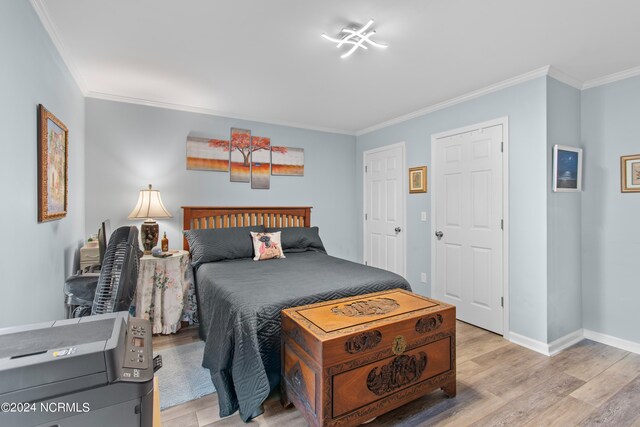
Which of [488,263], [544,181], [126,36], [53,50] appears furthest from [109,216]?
[544,181]

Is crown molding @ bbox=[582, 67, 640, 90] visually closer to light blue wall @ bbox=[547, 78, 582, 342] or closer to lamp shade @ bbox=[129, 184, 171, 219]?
light blue wall @ bbox=[547, 78, 582, 342]

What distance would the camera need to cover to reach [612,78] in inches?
109

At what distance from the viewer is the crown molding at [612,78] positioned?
104 inches

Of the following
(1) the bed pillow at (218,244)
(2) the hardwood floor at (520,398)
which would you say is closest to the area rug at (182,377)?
(2) the hardwood floor at (520,398)

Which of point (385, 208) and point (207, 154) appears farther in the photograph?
point (385, 208)

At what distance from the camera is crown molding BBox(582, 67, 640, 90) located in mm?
2652

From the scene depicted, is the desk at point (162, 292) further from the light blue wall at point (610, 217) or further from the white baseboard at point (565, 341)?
the light blue wall at point (610, 217)

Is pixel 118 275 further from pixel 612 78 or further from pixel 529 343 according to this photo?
pixel 612 78

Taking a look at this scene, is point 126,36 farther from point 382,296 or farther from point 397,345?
point 397,345

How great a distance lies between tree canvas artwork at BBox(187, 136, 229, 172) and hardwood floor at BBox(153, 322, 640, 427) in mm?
2575

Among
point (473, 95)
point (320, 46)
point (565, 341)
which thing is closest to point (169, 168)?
point (320, 46)

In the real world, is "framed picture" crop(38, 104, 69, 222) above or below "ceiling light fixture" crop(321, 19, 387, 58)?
below

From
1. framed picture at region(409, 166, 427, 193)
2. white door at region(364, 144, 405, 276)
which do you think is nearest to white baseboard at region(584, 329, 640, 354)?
white door at region(364, 144, 405, 276)

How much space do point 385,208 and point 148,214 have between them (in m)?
2.89
